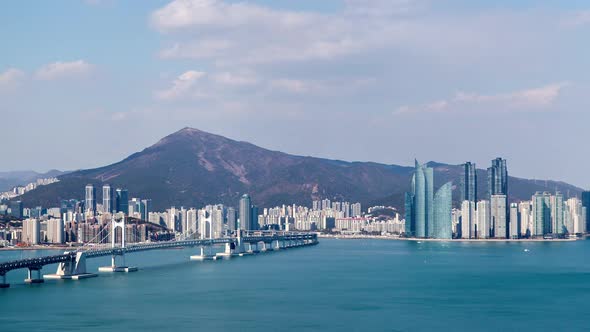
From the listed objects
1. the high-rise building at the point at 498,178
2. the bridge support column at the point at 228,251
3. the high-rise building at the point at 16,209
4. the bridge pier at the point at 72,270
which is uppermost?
the high-rise building at the point at 498,178

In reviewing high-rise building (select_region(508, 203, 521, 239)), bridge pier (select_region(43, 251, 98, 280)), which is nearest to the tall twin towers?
high-rise building (select_region(508, 203, 521, 239))

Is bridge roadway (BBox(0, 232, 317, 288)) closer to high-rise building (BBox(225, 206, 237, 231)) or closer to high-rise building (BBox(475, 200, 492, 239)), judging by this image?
high-rise building (BBox(225, 206, 237, 231))

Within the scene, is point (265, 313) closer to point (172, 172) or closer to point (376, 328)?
point (376, 328)

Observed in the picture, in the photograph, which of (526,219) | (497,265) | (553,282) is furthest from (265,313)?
(526,219)

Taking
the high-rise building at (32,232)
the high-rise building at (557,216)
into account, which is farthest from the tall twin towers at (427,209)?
the high-rise building at (32,232)

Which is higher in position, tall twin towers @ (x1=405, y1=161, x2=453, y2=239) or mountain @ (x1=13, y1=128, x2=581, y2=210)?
mountain @ (x1=13, y1=128, x2=581, y2=210)

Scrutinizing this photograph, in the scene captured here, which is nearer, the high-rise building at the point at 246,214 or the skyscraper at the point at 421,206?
the skyscraper at the point at 421,206

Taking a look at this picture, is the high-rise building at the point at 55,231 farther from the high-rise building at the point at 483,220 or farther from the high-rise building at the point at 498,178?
the high-rise building at the point at 498,178

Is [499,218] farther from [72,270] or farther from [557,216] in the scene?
[72,270]
